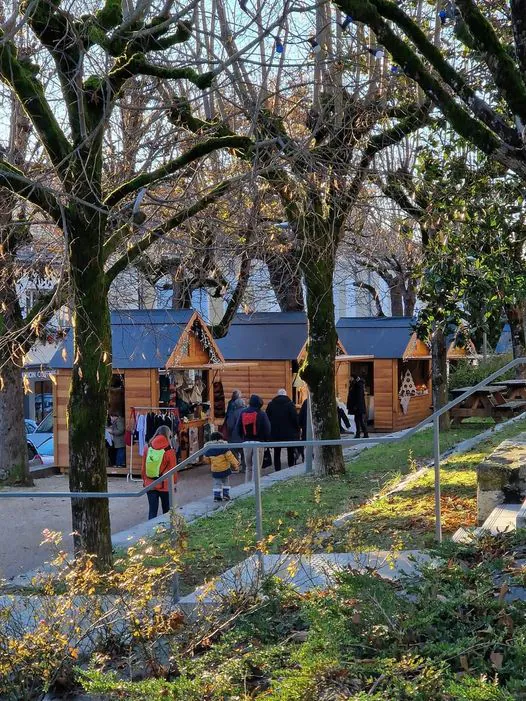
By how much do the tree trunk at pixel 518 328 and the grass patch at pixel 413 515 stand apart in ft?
13.7

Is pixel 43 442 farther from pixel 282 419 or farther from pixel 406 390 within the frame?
pixel 406 390

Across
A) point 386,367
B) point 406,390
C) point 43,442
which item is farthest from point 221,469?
point 406,390

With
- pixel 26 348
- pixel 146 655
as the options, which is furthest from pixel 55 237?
pixel 146 655

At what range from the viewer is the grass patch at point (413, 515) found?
7650 millimetres

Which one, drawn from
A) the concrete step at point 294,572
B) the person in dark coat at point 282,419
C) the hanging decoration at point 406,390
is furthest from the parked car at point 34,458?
the concrete step at point 294,572

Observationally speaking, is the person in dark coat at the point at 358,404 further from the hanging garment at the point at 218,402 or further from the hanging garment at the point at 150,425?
the hanging garment at the point at 150,425

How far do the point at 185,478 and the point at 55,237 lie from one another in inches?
285

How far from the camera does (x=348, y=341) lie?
87.9 feet

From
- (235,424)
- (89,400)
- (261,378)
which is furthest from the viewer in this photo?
(261,378)

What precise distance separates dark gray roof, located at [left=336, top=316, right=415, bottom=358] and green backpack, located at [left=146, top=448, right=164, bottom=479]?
48.5 feet

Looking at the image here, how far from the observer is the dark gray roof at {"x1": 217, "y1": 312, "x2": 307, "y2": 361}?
22828 millimetres

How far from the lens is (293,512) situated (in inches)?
422

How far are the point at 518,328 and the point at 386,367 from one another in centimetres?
855

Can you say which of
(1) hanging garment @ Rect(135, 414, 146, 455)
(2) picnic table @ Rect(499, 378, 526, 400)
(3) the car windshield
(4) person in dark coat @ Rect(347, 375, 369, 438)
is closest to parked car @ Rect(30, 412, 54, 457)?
(3) the car windshield
